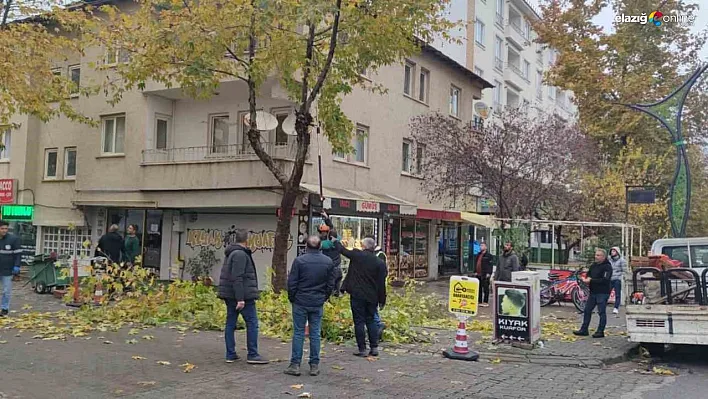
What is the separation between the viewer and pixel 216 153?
20516mm

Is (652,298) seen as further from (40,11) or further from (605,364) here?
(40,11)

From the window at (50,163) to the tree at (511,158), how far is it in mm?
14153

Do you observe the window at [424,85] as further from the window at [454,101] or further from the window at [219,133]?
the window at [219,133]

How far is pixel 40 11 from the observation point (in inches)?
628

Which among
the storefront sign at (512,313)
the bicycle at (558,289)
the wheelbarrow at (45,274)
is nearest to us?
the storefront sign at (512,313)

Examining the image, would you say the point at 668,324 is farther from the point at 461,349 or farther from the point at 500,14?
the point at 500,14

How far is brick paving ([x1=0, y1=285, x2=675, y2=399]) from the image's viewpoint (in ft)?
23.5

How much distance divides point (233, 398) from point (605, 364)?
5.74 meters

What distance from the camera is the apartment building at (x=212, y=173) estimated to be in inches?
762

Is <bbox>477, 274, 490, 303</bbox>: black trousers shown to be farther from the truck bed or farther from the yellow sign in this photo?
the yellow sign

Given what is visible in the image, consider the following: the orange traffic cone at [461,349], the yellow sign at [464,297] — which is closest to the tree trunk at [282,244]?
the yellow sign at [464,297]

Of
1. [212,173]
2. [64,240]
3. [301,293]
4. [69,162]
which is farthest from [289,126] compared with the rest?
[64,240]

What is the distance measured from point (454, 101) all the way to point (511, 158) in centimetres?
802

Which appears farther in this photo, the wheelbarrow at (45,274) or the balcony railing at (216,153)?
the balcony railing at (216,153)
